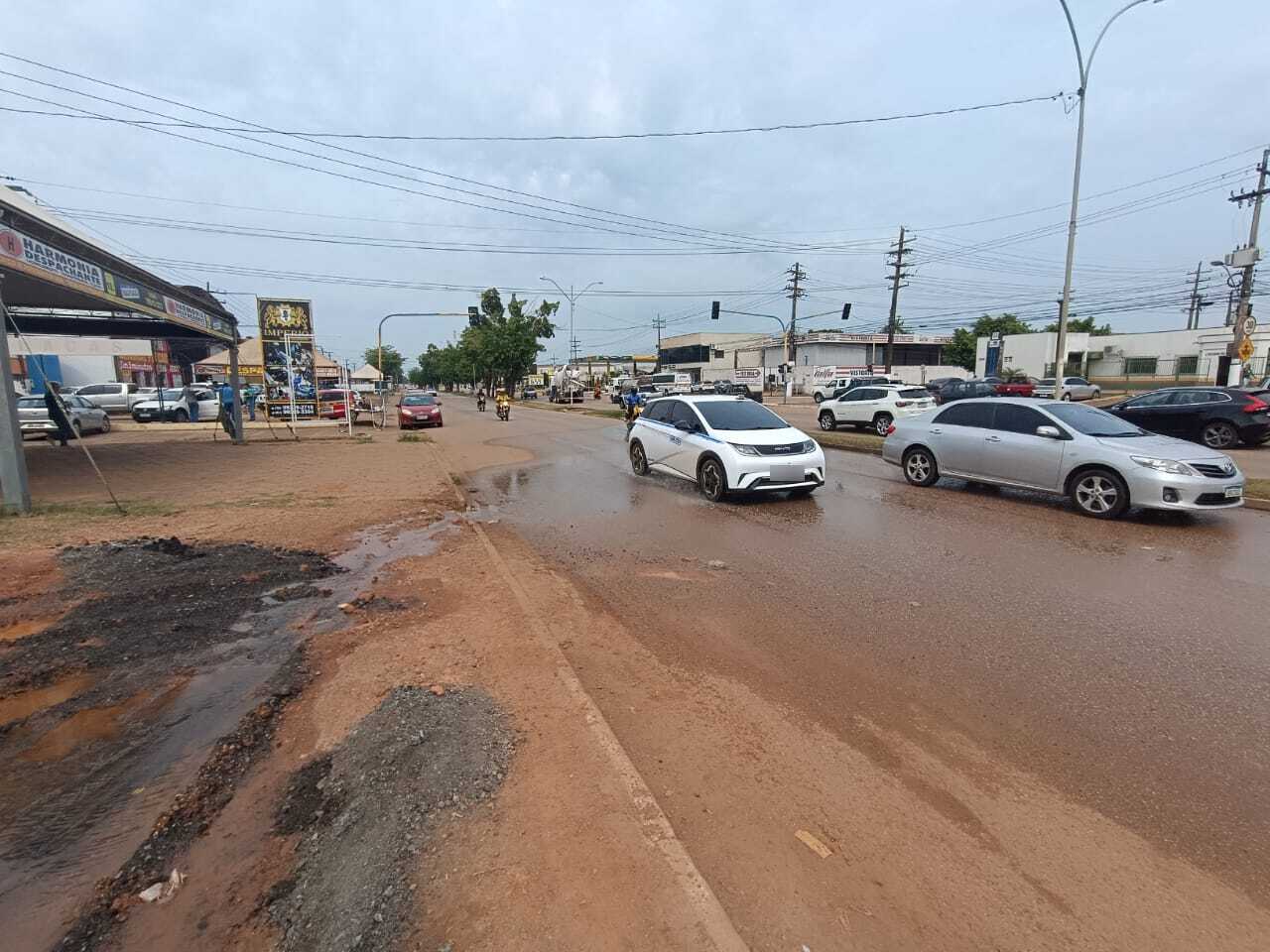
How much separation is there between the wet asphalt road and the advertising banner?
1832cm

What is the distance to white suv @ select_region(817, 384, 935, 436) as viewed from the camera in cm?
1977

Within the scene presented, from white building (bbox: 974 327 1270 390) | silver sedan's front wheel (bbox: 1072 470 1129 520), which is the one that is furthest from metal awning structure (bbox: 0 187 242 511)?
white building (bbox: 974 327 1270 390)

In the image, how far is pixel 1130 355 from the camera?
6166 centimetres

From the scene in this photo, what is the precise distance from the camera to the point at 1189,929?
83.0 inches

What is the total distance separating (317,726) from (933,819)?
9.75ft

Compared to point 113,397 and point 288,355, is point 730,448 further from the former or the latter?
point 113,397

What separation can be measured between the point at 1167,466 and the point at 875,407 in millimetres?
13072

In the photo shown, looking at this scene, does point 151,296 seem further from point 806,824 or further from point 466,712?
point 806,824

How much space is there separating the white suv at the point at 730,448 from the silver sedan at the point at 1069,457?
7.22 ft

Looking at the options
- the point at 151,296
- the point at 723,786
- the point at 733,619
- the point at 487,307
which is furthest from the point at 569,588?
the point at 487,307

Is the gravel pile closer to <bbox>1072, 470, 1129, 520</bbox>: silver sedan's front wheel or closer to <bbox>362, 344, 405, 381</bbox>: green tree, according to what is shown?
<bbox>1072, 470, 1129, 520</bbox>: silver sedan's front wheel

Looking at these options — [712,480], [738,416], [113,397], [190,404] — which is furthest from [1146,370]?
[113,397]

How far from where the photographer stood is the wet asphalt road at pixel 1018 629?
2.96 metres

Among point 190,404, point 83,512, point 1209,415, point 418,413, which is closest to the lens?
point 83,512
